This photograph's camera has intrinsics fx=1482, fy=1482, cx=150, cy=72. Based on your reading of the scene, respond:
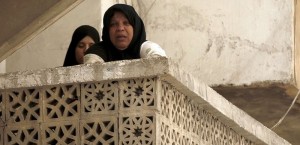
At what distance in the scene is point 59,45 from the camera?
1328cm

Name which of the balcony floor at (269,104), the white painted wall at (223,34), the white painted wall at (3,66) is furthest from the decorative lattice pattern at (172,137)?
the balcony floor at (269,104)

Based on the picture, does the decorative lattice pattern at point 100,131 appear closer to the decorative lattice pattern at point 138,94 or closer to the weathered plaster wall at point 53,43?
the decorative lattice pattern at point 138,94

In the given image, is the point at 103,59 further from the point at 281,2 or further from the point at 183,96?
the point at 281,2

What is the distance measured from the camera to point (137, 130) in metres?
9.08

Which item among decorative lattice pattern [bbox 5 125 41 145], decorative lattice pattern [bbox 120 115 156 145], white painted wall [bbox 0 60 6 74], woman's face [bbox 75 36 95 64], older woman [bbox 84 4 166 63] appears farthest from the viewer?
white painted wall [bbox 0 60 6 74]

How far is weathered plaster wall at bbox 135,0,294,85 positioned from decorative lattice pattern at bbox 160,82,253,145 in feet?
9.21

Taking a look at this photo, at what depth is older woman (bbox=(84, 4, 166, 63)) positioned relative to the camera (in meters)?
9.80

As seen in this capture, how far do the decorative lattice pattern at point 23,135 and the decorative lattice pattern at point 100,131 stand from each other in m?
0.34

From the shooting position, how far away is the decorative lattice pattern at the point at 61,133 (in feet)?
30.5

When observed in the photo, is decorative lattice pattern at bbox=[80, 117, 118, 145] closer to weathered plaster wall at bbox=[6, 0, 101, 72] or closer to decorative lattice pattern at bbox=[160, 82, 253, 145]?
decorative lattice pattern at bbox=[160, 82, 253, 145]

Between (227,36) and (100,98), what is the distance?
4674mm

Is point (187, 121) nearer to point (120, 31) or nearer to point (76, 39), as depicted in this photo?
point (120, 31)

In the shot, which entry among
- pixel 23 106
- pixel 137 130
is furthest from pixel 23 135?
pixel 137 130

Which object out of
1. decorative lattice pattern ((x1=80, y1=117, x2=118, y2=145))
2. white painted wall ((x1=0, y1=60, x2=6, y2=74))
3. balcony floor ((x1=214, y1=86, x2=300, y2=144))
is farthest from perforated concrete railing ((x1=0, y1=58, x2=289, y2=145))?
balcony floor ((x1=214, y1=86, x2=300, y2=144))
